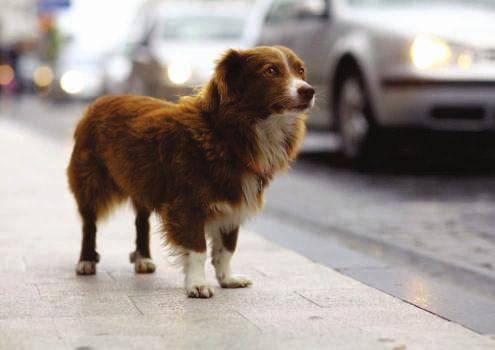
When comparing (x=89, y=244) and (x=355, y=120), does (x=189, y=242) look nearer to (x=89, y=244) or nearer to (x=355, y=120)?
(x=89, y=244)

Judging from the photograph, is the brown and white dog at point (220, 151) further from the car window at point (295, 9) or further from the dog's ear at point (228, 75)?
the car window at point (295, 9)

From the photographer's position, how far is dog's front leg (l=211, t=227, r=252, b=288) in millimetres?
5453

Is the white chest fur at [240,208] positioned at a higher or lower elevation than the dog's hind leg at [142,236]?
higher

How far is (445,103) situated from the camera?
33.5 feet

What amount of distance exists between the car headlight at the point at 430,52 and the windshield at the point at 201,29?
19.0 ft

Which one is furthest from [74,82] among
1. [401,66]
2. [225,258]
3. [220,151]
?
[220,151]

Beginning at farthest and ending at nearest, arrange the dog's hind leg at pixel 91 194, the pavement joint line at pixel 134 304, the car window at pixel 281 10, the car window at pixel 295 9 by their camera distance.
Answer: the car window at pixel 281 10, the car window at pixel 295 9, the dog's hind leg at pixel 91 194, the pavement joint line at pixel 134 304

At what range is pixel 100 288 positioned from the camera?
5383mm

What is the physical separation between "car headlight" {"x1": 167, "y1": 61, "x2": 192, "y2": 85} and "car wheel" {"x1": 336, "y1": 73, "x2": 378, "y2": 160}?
329cm

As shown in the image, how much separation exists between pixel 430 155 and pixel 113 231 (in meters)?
6.27

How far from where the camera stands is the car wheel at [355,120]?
35.9ft

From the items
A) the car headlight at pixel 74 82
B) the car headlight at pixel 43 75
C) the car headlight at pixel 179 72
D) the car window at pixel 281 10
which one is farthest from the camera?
the car headlight at pixel 43 75

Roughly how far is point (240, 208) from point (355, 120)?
611 cm

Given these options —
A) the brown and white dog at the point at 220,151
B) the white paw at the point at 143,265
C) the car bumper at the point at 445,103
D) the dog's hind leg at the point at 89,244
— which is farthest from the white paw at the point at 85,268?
the car bumper at the point at 445,103
